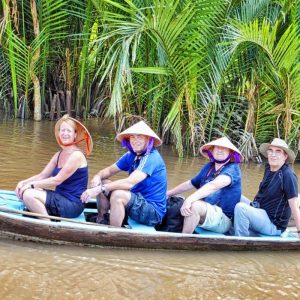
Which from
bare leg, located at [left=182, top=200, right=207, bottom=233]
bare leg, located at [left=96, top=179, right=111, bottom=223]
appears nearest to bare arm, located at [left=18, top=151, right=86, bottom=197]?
bare leg, located at [left=96, top=179, right=111, bottom=223]

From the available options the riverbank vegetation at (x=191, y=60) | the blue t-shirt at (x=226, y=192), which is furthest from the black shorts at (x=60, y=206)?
the riverbank vegetation at (x=191, y=60)

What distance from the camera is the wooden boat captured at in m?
4.99

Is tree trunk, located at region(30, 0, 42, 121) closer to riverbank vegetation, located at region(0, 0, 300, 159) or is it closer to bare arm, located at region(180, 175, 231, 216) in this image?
riverbank vegetation, located at region(0, 0, 300, 159)

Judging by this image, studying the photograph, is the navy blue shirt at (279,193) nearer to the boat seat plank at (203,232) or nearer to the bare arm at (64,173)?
the boat seat plank at (203,232)

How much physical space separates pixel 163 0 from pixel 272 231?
430 centimetres

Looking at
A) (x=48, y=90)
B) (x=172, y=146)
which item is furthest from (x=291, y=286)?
(x=48, y=90)

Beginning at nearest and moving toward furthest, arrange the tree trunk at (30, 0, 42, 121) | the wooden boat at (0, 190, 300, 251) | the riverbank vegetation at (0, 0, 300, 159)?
1. the wooden boat at (0, 190, 300, 251)
2. the riverbank vegetation at (0, 0, 300, 159)
3. the tree trunk at (30, 0, 42, 121)

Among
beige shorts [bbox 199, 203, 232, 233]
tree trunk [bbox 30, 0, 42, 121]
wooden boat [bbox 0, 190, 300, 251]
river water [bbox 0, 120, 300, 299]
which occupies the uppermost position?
tree trunk [bbox 30, 0, 42, 121]

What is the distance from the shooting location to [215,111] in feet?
32.4

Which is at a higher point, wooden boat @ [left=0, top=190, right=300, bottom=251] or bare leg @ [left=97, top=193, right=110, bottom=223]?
bare leg @ [left=97, top=193, right=110, bottom=223]

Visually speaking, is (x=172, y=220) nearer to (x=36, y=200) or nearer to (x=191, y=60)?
(x=36, y=200)

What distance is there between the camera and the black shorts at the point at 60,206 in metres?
5.20

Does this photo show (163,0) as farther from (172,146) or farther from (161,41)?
(172,146)

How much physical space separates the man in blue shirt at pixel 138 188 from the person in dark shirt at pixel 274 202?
74 centimetres
